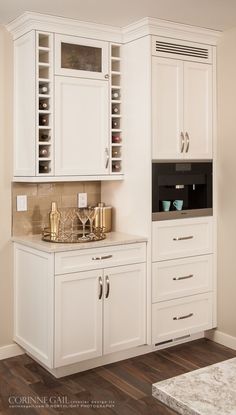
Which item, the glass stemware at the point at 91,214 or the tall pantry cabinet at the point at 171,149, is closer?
the tall pantry cabinet at the point at 171,149

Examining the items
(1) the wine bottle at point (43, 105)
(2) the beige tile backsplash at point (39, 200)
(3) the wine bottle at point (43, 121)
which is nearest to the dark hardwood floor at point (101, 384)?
(2) the beige tile backsplash at point (39, 200)

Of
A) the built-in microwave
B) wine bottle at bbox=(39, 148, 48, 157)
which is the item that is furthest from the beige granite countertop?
wine bottle at bbox=(39, 148, 48, 157)

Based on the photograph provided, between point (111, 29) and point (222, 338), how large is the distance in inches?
99.6

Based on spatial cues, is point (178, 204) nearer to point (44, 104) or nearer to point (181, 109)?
point (181, 109)

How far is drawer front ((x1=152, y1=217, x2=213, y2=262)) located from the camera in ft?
11.7

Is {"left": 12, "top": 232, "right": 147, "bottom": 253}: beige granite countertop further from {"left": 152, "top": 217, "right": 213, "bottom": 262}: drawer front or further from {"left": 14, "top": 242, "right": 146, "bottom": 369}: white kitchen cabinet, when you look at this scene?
{"left": 152, "top": 217, "right": 213, "bottom": 262}: drawer front

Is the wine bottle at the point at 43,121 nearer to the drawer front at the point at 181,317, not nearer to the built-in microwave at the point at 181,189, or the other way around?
the built-in microwave at the point at 181,189

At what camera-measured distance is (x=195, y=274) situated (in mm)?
3777

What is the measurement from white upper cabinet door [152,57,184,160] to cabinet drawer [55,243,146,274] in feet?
2.27

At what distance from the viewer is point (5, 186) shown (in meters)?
3.51

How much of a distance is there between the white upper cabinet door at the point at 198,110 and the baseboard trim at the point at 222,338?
1.41 m

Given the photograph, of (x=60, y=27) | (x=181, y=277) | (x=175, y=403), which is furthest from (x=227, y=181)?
(x=175, y=403)

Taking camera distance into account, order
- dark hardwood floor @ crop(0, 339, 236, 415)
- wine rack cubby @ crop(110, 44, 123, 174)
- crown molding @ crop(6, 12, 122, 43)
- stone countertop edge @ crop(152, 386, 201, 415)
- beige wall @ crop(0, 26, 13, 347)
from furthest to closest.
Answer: wine rack cubby @ crop(110, 44, 123, 174) < beige wall @ crop(0, 26, 13, 347) < crown molding @ crop(6, 12, 122, 43) < dark hardwood floor @ crop(0, 339, 236, 415) < stone countertop edge @ crop(152, 386, 201, 415)

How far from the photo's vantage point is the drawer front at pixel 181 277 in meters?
3.58
